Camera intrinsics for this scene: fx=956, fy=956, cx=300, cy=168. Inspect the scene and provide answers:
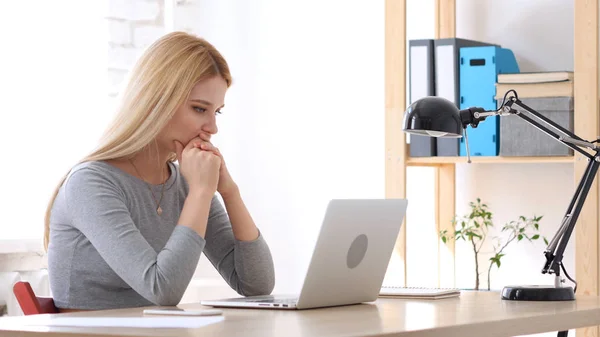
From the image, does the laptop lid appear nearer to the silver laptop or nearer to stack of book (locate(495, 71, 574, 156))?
the silver laptop

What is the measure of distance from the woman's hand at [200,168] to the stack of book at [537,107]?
1.30 meters

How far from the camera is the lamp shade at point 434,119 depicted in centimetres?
206

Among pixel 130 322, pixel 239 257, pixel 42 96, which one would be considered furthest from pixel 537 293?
pixel 42 96

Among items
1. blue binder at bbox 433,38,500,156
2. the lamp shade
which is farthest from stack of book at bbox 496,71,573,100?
the lamp shade

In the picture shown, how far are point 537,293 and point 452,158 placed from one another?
1.21 meters

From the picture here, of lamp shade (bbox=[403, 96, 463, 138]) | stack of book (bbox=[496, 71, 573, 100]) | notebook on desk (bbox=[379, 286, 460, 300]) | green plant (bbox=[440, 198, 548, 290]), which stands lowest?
green plant (bbox=[440, 198, 548, 290])

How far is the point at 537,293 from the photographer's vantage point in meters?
1.94

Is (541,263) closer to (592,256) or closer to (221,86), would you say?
(592,256)

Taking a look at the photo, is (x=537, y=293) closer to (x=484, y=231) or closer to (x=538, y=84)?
(x=538, y=84)

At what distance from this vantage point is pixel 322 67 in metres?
3.80

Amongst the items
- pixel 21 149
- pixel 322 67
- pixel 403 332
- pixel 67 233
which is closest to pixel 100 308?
pixel 67 233

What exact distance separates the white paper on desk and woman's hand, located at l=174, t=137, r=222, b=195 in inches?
18.9

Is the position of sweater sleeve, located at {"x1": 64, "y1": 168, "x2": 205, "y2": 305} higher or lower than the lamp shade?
lower

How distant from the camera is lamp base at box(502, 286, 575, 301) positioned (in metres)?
1.94
